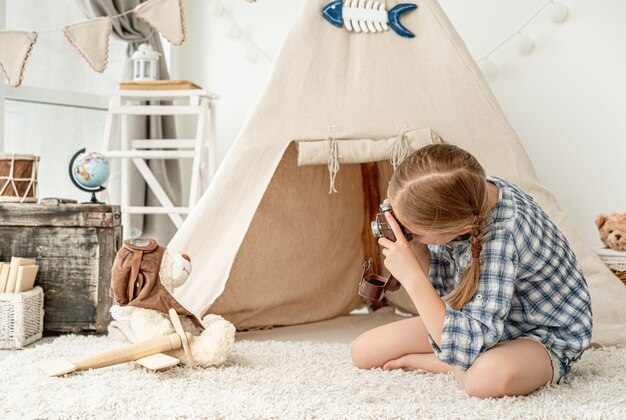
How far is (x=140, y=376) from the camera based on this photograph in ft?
4.84

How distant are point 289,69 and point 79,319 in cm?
98

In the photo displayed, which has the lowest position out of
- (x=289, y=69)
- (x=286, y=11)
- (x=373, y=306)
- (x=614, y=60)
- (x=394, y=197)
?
(x=373, y=306)

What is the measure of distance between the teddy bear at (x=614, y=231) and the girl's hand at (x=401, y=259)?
109 centimetres

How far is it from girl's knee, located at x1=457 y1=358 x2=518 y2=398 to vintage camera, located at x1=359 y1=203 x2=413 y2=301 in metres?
0.28

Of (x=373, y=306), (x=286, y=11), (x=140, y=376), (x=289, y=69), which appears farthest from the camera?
(x=286, y=11)

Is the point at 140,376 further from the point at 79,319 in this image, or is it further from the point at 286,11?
the point at 286,11

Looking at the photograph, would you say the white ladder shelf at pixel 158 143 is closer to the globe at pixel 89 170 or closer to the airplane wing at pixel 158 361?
the globe at pixel 89 170

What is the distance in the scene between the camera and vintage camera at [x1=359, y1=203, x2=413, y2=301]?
4.69ft

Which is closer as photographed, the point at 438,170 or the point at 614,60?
the point at 438,170

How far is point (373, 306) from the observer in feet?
8.45

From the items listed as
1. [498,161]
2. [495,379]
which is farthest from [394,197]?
[498,161]

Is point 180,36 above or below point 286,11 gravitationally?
below

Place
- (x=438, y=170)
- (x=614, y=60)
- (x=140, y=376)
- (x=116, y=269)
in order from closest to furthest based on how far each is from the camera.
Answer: (x=438, y=170) < (x=140, y=376) < (x=116, y=269) < (x=614, y=60)

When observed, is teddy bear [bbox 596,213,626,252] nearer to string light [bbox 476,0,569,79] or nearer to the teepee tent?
the teepee tent
